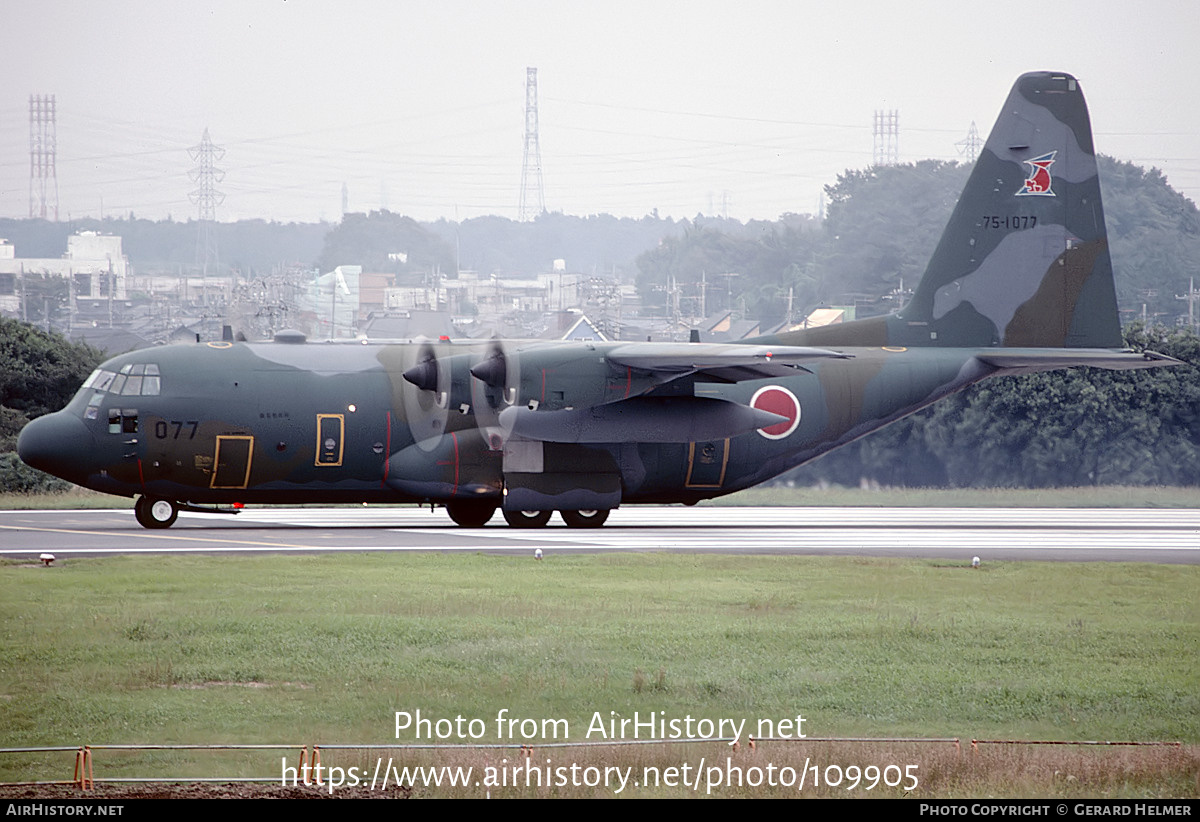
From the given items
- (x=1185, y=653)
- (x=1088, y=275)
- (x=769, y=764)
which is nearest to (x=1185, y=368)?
(x=1088, y=275)

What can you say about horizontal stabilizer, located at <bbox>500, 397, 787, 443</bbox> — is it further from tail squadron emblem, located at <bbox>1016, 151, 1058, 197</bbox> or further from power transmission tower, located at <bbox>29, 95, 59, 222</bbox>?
power transmission tower, located at <bbox>29, 95, 59, 222</bbox>

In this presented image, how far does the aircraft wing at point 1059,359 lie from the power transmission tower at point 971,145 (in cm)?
5943

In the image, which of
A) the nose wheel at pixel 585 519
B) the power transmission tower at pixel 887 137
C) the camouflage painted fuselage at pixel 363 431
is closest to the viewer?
the camouflage painted fuselage at pixel 363 431

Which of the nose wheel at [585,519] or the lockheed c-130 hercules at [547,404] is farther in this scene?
the nose wheel at [585,519]

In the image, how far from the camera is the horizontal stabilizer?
76.7 ft

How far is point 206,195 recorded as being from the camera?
71.8m

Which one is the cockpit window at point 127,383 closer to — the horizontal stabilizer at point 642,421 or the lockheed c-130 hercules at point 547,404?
the lockheed c-130 hercules at point 547,404

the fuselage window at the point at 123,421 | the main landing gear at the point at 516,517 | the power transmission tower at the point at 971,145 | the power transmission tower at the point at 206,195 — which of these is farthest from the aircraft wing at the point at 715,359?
the power transmission tower at the point at 971,145

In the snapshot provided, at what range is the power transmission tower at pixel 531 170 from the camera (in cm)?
8062

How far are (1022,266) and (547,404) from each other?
11349mm

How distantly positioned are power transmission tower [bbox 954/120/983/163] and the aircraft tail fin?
58323 mm

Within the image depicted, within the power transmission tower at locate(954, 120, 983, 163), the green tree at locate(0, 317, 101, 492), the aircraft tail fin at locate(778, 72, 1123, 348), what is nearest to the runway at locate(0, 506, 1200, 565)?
the aircraft tail fin at locate(778, 72, 1123, 348)

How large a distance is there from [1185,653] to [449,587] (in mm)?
9511

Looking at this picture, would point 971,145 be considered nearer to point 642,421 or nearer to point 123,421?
point 642,421
